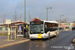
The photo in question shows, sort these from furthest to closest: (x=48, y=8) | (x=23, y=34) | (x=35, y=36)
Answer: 1. (x=48, y=8)
2. (x=23, y=34)
3. (x=35, y=36)

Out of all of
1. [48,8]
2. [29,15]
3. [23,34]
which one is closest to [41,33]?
[23,34]

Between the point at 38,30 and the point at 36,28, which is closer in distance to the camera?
the point at 38,30

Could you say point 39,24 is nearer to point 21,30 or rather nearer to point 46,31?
point 46,31

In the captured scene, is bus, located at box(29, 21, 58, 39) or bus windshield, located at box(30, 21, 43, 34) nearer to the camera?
bus, located at box(29, 21, 58, 39)

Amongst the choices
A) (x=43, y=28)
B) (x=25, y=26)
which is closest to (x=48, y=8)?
(x=25, y=26)

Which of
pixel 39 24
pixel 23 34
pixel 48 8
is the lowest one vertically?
pixel 23 34

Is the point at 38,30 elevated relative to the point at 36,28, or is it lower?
lower

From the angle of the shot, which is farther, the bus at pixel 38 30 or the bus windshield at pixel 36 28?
the bus windshield at pixel 36 28

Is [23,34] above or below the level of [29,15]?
below

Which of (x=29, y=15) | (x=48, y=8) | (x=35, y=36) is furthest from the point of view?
(x=29, y=15)

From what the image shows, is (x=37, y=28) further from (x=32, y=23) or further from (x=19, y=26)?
(x=19, y=26)

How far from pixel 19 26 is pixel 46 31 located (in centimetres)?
549

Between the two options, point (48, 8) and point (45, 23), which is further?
point (48, 8)

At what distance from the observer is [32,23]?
20.7 m
